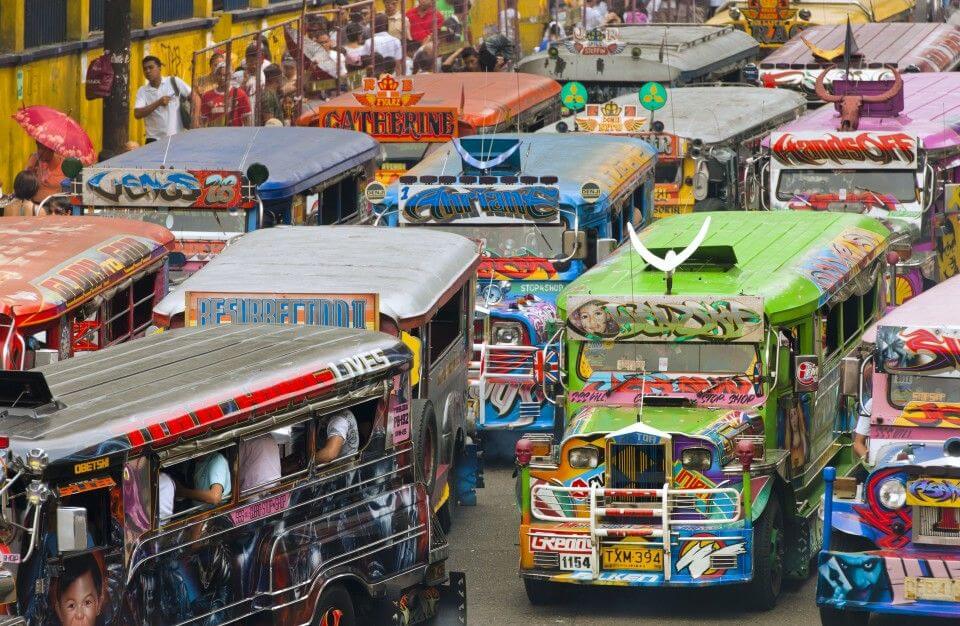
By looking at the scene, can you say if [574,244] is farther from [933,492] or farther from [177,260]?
[933,492]

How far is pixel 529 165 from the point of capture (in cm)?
2159

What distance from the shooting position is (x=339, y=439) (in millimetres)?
→ 12578

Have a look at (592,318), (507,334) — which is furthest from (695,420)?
(507,334)

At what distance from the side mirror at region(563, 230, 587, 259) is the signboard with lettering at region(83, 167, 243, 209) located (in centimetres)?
316

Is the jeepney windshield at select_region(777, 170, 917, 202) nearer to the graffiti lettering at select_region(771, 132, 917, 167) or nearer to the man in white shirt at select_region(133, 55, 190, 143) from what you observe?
the graffiti lettering at select_region(771, 132, 917, 167)

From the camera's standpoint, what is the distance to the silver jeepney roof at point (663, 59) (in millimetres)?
32469

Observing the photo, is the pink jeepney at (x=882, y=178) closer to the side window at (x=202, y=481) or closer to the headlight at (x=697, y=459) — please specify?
the headlight at (x=697, y=459)

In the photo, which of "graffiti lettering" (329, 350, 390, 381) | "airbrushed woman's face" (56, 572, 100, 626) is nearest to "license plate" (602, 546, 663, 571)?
"graffiti lettering" (329, 350, 390, 381)

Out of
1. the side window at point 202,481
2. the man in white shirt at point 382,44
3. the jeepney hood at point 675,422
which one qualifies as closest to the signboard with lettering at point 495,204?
the jeepney hood at point 675,422

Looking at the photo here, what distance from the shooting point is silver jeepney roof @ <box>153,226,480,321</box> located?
15500 mm

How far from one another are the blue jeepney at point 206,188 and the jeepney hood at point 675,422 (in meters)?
6.04

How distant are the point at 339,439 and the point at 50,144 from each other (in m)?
9.46

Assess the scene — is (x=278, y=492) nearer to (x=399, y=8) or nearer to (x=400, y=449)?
(x=400, y=449)

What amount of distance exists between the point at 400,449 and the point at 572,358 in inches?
104
